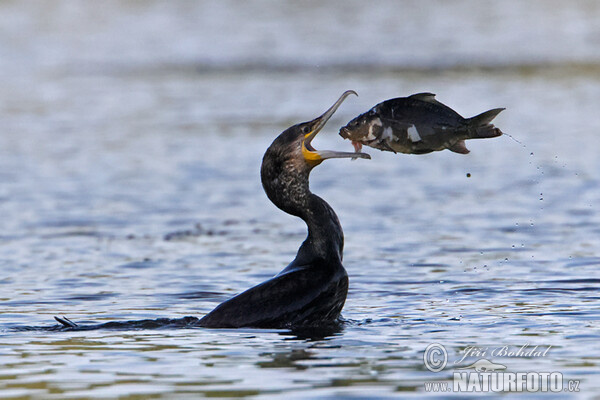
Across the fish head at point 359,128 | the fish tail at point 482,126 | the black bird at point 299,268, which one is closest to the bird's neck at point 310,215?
the black bird at point 299,268

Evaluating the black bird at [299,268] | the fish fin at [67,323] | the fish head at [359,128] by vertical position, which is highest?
the fish head at [359,128]

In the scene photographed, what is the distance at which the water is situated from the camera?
8.30 metres

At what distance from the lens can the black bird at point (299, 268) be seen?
9.21 m

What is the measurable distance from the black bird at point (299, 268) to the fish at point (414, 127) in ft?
0.61

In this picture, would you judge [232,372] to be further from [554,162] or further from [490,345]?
[554,162]

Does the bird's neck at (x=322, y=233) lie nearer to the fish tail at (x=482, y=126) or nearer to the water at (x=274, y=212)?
the water at (x=274, y=212)

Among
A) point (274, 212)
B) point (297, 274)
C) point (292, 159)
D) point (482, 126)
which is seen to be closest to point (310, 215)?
point (292, 159)

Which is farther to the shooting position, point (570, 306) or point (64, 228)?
point (64, 228)

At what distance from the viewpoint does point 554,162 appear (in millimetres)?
18172

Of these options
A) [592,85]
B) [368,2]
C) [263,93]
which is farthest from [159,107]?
[368,2]

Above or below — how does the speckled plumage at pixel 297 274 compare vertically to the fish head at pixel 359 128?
below

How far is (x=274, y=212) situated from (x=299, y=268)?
6385 mm

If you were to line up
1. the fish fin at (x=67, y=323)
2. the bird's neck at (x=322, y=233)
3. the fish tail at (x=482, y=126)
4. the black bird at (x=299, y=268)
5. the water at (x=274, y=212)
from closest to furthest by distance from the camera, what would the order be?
the water at (x=274, y=212)
the fish tail at (x=482, y=126)
the black bird at (x=299, y=268)
the fish fin at (x=67, y=323)
the bird's neck at (x=322, y=233)

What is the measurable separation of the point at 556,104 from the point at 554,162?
6.46 meters
